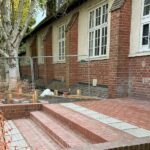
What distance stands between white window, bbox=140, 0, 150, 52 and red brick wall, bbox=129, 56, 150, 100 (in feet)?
1.41

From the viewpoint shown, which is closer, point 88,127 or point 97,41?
point 88,127

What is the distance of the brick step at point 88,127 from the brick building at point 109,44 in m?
2.57

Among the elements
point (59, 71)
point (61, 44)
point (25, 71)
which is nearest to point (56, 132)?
point (59, 71)

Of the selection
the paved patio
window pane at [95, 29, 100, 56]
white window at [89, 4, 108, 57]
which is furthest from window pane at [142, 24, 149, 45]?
window pane at [95, 29, 100, 56]

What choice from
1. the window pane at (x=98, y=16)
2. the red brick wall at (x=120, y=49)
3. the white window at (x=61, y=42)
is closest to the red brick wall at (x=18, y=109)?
the red brick wall at (x=120, y=49)

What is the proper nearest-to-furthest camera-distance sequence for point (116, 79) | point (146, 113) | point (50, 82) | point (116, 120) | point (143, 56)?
point (116, 120)
point (146, 113)
point (143, 56)
point (116, 79)
point (50, 82)

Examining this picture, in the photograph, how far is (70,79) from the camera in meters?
10.8

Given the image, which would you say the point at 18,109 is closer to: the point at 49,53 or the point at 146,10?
the point at 146,10

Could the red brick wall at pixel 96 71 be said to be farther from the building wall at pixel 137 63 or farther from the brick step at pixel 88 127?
the brick step at pixel 88 127

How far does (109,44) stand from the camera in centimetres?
796

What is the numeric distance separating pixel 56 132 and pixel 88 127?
32.2 inches

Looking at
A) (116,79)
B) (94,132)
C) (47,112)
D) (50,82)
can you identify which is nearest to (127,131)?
(94,132)

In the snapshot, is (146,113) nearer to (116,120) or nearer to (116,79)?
(116,120)

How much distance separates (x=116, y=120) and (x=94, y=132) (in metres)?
0.93
